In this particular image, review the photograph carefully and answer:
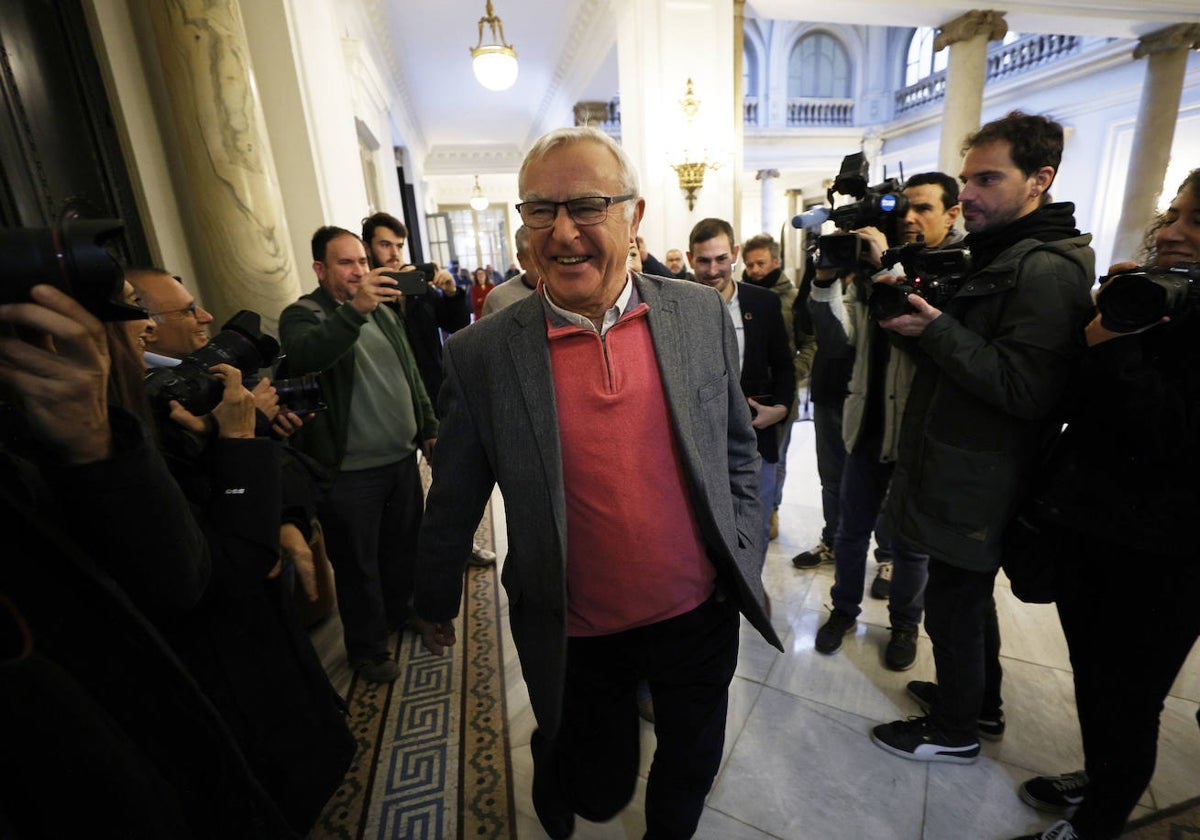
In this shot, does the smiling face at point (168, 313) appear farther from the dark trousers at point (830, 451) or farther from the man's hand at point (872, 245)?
the dark trousers at point (830, 451)

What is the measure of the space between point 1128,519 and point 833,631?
1310 millimetres

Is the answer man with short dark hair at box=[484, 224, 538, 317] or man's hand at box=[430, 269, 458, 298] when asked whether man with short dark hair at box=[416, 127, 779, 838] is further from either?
man's hand at box=[430, 269, 458, 298]

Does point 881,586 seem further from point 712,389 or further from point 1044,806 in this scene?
point 712,389

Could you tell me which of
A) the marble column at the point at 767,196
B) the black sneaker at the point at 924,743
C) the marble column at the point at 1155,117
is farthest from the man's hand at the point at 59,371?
the marble column at the point at 767,196

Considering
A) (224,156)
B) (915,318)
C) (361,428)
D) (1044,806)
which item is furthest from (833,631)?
(224,156)

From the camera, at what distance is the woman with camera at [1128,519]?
112 centimetres

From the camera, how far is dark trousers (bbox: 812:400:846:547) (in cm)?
263

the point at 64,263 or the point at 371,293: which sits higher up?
the point at 64,263

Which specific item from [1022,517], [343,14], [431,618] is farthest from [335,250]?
[343,14]

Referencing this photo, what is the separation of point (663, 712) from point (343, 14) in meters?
5.73

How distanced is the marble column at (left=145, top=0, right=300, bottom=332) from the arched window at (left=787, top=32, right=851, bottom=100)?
13.5 meters

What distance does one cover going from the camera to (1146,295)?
105 cm

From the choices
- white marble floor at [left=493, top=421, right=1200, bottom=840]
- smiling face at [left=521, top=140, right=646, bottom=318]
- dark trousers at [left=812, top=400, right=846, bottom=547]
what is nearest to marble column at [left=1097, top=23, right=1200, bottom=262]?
dark trousers at [left=812, top=400, right=846, bottom=547]

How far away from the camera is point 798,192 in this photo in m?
14.8
